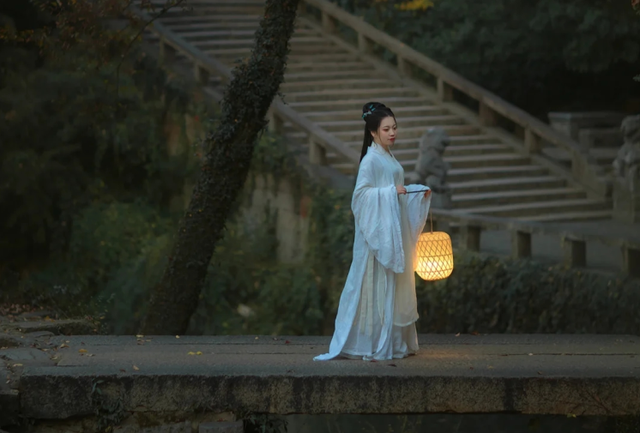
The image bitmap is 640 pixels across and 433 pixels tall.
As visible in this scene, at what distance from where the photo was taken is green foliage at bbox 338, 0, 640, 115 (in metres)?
14.7

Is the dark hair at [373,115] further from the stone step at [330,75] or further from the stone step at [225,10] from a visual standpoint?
the stone step at [225,10]

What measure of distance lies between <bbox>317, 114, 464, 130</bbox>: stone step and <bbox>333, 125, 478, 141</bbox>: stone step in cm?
11

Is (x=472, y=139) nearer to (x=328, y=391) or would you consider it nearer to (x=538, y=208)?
(x=538, y=208)

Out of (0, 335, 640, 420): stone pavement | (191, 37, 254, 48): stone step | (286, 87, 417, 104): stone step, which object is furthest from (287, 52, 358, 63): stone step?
(0, 335, 640, 420): stone pavement

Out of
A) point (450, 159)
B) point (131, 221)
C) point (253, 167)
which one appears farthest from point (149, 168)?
point (450, 159)

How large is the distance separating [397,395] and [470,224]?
6.35 meters

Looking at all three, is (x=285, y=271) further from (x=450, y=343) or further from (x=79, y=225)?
(x=450, y=343)

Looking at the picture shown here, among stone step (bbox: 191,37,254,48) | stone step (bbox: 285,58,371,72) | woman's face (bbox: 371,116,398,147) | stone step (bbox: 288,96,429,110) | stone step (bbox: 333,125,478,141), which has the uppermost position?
stone step (bbox: 191,37,254,48)

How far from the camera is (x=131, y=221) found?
1680cm

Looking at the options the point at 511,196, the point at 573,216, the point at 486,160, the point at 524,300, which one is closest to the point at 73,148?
the point at 486,160

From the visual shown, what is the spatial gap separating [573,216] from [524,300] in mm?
4053

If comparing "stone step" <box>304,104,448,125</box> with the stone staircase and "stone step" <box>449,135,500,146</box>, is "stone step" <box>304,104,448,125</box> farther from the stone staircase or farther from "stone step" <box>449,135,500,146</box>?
"stone step" <box>449,135,500,146</box>

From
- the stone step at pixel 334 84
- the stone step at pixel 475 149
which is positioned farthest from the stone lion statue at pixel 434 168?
the stone step at pixel 334 84

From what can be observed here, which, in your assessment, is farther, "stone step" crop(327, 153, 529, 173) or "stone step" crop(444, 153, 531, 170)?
"stone step" crop(444, 153, 531, 170)
